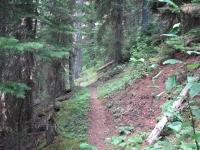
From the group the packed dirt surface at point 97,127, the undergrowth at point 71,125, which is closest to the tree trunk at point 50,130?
the undergrowth at point 71,125

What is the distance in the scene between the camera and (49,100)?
39.1ft

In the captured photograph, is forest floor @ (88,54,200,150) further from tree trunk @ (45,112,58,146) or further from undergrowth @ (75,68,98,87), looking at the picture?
undergrowth @ (75,68,98,87)

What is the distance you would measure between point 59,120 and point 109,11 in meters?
9.79

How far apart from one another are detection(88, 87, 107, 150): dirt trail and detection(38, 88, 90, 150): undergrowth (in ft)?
0.81

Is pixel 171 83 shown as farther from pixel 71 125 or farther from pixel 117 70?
pixel 117 70

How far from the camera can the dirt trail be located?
6953mm

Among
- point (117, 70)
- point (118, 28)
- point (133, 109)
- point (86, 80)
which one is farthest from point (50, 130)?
point (86, 80)

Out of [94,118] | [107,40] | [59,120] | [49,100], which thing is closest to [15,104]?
[59,120]

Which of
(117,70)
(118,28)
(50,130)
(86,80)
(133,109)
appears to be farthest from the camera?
(86,80)

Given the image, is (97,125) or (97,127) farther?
(97,125)

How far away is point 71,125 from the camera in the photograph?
8.65 metres

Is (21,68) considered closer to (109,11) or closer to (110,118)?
(110,118)

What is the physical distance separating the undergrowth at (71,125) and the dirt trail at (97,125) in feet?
0.81

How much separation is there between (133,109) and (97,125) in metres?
1.70
